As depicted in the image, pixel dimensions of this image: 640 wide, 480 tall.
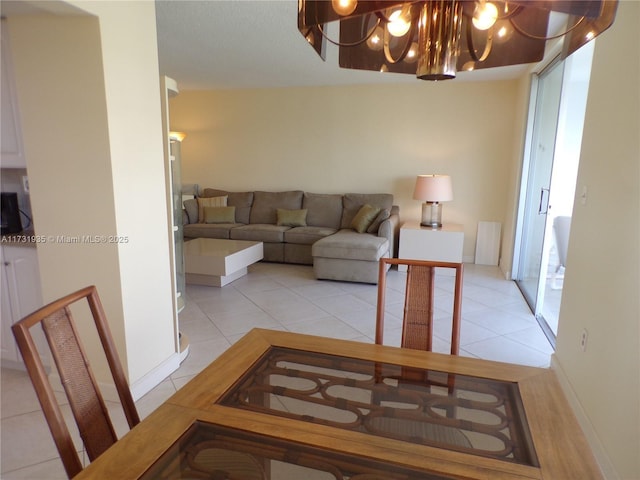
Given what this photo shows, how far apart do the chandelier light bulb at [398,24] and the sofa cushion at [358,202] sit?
167 inches

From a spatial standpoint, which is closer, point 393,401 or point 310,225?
point 393,401

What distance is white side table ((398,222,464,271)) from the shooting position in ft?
15.5

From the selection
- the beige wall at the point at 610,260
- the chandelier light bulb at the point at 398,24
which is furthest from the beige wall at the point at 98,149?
the beige wall at the point at 610,260

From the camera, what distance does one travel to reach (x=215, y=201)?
5906 mm

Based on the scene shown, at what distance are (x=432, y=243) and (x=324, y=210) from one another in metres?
1.58

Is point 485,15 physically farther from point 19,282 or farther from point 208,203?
point 208,203

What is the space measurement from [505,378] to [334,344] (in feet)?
1.86

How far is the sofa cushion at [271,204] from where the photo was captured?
578 centimetres

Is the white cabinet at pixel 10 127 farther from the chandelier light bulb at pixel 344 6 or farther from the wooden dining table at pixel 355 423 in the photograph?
the chandelier light bulb at pixel 344 6

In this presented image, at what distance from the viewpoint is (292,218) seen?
5.57 meters

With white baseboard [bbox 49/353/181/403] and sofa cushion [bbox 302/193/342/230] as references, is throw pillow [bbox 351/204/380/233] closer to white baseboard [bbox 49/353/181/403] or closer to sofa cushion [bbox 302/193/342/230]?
sofa cushion [bbox 302/193/342/230]

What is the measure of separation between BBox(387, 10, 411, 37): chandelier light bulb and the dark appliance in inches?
102

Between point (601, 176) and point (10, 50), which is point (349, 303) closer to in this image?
point (601, 176)

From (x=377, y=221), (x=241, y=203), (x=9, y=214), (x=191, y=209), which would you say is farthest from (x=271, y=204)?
(x=9, y=214)
